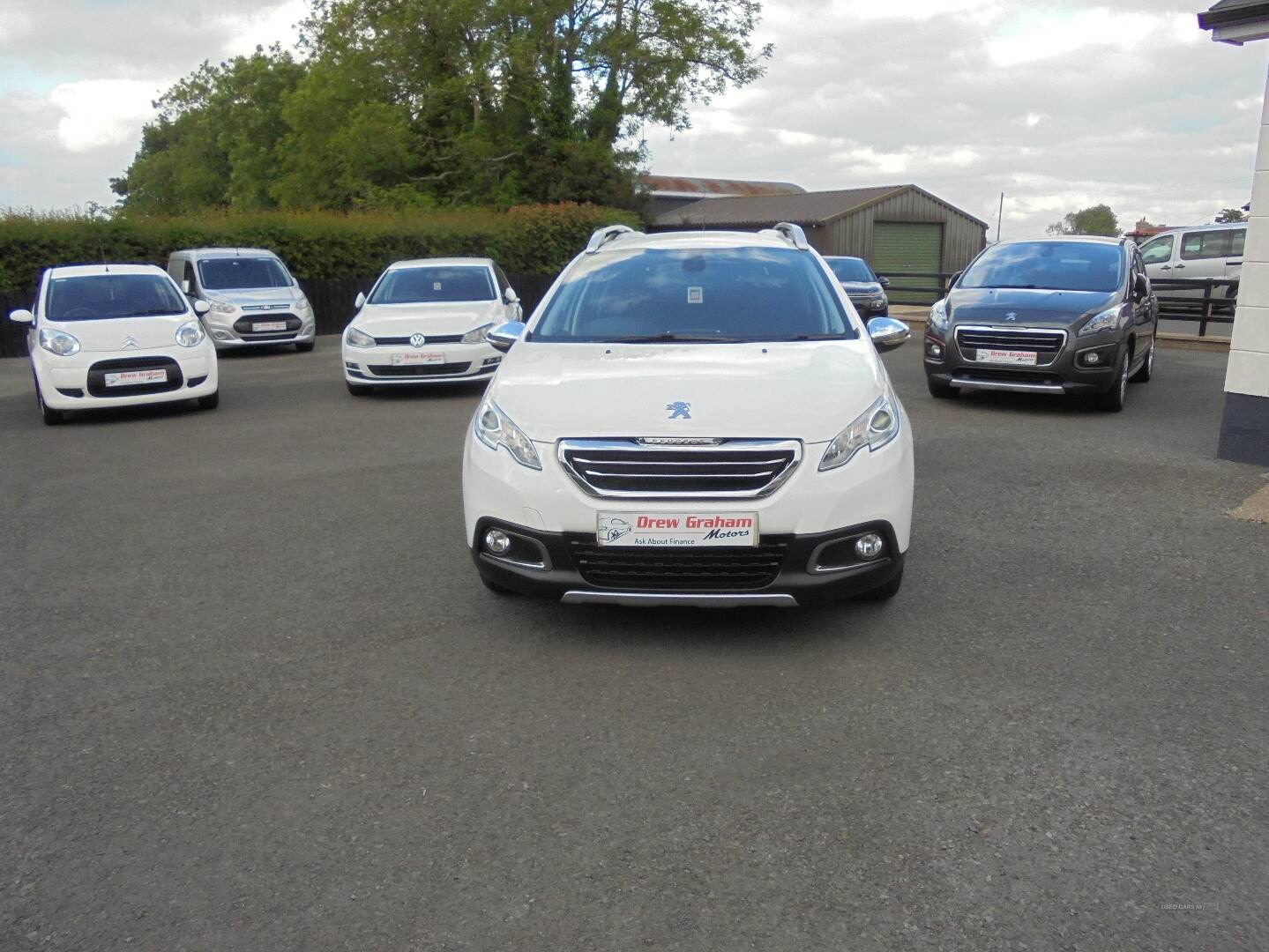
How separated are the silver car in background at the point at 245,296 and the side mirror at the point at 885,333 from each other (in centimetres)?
1505

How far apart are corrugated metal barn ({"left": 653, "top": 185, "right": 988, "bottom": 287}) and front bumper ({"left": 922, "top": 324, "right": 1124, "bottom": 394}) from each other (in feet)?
111

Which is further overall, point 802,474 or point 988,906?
point 802,474

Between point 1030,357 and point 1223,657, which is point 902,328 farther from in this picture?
point 1030,357

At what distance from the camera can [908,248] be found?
48.7 metres

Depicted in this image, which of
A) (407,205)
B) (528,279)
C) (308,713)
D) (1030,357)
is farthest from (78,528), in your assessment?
(407,205)

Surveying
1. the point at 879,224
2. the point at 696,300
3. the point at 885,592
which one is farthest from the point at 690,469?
the point at 879,224

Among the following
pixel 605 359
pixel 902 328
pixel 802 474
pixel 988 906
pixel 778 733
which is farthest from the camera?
pixel 902 328

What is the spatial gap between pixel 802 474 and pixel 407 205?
119ft

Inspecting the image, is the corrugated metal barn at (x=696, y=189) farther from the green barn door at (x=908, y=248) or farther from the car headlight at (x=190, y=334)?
the car headlight at (x=190, y=334)

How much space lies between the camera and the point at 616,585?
4438 millimetres

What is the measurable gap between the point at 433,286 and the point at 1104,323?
7705 millimetres

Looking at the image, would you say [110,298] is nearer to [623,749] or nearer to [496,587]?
[496,587]

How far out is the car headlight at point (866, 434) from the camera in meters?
4.44

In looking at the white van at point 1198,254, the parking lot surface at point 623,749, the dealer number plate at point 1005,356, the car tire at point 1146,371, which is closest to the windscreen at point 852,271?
the white van at point 1198,254
